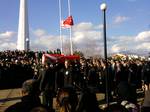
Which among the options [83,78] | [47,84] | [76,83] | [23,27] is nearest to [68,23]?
[83,78]

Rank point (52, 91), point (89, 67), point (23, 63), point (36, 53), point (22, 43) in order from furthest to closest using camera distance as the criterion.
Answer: point (22, 43)
point (36, 53)
point (23, 63)
point (89, 67)
point (52, 91)

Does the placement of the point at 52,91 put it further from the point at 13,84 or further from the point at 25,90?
the point at 13,84

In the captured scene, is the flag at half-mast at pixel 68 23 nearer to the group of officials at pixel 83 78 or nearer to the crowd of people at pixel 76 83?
the crowd of people at pixel 76 83

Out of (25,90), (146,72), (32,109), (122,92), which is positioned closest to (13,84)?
(146,72)

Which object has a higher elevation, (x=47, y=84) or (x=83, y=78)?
(x=83, y=78)

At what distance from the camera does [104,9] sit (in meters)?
16.8

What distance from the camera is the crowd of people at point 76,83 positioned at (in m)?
6.61

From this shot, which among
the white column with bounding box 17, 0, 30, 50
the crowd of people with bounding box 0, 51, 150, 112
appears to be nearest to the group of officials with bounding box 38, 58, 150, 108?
the crowd of people with bounding box 0, 51, 150, 112

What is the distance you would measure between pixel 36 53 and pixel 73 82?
2068 centimetres

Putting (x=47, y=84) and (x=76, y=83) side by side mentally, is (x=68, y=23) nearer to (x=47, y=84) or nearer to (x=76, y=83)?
(x=76, y=83)

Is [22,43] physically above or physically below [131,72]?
above

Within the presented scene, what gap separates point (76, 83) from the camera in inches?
651

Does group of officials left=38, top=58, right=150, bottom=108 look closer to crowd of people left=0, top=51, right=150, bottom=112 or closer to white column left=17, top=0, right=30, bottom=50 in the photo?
crowd of people left=0, top=51, right=150, bottom=112

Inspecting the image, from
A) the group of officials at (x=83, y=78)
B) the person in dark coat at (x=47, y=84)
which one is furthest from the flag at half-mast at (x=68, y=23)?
the person in dark coat at (x=47, y=84)
